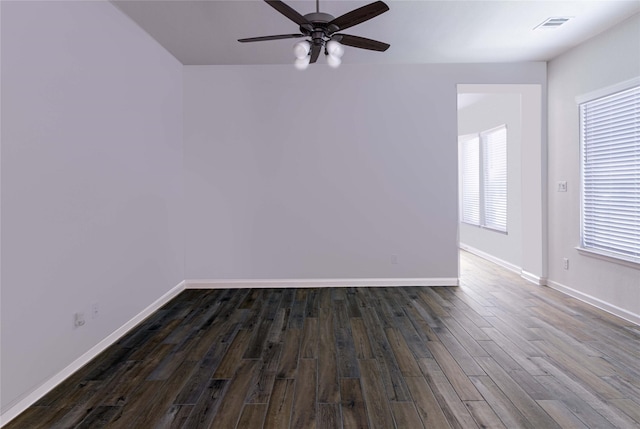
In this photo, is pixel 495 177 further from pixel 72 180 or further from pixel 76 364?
pixel 76 364

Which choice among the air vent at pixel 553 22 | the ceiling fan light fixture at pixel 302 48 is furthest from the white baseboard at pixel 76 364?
the air vent at pixel 553 22

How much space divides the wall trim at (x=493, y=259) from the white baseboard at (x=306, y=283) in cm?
142

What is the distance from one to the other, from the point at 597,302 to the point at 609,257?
53cm

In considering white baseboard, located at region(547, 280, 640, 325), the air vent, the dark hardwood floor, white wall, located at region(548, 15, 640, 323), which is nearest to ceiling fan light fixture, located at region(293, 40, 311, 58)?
the dark hardwood floor

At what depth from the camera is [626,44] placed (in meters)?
3.46

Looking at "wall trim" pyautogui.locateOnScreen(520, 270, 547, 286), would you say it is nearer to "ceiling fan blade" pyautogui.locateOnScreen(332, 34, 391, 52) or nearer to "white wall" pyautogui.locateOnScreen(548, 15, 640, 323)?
"white wall" pyautogui.locateOnScreen(548, 15, 640, 323)

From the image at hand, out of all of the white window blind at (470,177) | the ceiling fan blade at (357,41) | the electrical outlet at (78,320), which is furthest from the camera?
the white window blind at (470,177)

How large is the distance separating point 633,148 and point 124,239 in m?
4.85

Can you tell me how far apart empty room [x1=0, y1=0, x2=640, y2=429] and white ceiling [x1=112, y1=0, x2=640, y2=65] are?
31 mm

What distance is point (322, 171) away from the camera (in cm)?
479

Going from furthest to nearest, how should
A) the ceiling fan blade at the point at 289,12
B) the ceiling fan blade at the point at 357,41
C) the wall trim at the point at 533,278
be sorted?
the wall trim at the point at 533,278
the ceiling fan blade at the point at 357,41
the ceiling fan blade at the point at 289,12

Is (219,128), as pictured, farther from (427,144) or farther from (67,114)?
(427,144)

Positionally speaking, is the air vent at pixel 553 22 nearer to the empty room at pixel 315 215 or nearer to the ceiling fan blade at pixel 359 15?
the empty room at pixel 315 215

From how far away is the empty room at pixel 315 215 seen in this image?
2.17 meters
